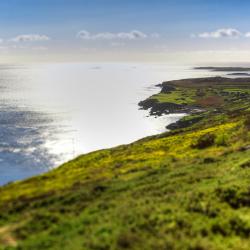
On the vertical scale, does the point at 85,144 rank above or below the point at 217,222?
below

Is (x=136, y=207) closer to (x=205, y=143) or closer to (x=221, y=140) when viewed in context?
(x=205, y=143)

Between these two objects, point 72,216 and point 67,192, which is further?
point 67,192

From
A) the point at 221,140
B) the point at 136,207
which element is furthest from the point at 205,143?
the point at 136,207

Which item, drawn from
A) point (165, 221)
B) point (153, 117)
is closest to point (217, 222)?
point (165, 221)

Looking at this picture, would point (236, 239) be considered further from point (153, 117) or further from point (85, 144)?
point (153, 117)

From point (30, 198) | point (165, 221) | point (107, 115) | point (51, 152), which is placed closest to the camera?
point (165, 221)

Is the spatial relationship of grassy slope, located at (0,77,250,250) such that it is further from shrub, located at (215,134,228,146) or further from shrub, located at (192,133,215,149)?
shrub, located at (192,133,215,149)

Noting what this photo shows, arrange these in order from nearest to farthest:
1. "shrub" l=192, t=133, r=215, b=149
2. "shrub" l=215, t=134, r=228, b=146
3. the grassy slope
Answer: the grassy slope, "shrub" l=215, t=134, r=228, b=146, "shrub" l=192, t=133, r=215, b=149

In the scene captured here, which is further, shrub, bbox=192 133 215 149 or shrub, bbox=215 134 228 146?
shrub, bbox=192 133 215 149

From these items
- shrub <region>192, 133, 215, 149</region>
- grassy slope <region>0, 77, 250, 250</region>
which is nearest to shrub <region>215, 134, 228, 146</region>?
shrub <region>192, 133, 215, 149</region>
